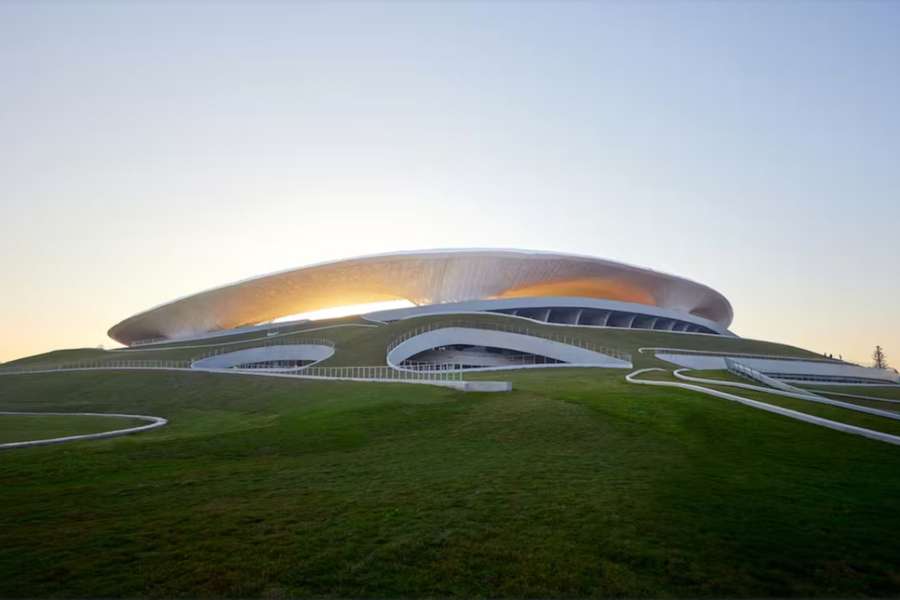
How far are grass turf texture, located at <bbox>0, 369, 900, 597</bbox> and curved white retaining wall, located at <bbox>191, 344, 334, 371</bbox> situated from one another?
27.5 metres

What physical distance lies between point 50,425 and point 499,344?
26522 mm

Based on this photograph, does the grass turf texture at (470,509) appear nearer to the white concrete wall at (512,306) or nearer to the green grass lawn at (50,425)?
the green grass lawn at (50,425)

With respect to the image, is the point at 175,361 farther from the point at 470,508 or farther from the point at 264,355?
the point at 470,508

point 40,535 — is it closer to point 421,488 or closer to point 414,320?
point 421,488

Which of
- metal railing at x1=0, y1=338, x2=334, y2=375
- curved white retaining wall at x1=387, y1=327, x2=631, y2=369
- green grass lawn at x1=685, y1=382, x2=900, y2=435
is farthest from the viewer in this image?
metal railing at x1=0, y1=338, x2=334, y2=375

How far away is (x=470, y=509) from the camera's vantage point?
7.07 metres

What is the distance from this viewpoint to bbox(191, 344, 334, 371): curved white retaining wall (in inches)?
1629

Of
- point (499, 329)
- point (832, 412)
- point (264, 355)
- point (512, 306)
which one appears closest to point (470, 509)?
point (832, 412)

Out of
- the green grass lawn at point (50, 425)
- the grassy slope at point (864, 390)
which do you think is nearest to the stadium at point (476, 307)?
the grassy slope at point (864, 390)

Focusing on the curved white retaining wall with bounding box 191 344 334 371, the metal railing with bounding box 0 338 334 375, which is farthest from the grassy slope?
the metal railing with bounding box 0 338 334 375

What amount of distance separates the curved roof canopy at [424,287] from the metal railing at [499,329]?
17957 mm

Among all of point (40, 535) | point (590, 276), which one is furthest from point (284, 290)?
point (40, 535)

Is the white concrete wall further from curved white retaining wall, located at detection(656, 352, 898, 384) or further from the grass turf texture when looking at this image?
the grass turf texture

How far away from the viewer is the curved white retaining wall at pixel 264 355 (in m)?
41.4
